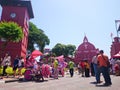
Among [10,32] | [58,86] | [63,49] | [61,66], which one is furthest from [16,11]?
[63,49]

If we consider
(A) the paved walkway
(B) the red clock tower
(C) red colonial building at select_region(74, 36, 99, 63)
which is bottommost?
(A) the paved walkway

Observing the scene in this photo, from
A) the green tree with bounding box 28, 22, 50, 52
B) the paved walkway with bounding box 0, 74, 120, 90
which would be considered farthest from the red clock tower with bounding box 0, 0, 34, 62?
the paved walkway with bounding box 0, 74, 120, 90

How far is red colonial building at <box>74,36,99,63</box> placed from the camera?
53.6 m

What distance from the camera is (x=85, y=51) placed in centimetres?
5409

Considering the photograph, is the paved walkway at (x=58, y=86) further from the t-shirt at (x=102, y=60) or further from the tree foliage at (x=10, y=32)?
the tree foliage at (x=10, y=32)

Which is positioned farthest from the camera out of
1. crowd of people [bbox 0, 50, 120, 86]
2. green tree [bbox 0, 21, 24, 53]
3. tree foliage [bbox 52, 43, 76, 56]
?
tree foliage [bbox 52, 43, 76, 56]

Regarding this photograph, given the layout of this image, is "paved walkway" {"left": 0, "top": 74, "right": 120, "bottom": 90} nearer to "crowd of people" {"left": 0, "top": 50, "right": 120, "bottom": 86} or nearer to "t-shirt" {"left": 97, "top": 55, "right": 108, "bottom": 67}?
"crowd of people" {"left": 0, "top": 50, "right": 120, "bottom": 86}

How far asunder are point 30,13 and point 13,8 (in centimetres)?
403

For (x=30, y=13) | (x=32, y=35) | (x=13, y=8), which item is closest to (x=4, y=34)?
(x=13, y=8)

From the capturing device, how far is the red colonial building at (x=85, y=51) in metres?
53.6

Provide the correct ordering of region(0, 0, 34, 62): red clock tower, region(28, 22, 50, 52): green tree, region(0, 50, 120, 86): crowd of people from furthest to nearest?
region(28, 22, 50, 52): green tree
region(0, 0, 34, 62): red clock tower
region(0, 50, 120, 86): crowd of people

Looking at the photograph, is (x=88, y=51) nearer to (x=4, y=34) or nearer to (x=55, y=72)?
(x=4, y=34)

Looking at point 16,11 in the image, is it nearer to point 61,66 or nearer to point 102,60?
point 61,66

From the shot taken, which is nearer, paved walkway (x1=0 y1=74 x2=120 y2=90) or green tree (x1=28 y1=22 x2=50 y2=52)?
paved walkway (x1=0 y1=74 x2=120 y2=90)
